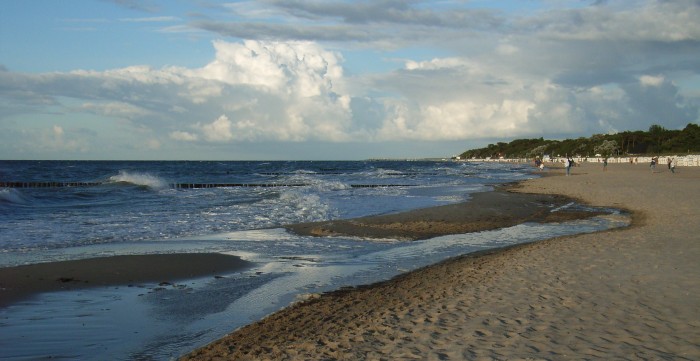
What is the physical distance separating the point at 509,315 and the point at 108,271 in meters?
8.40

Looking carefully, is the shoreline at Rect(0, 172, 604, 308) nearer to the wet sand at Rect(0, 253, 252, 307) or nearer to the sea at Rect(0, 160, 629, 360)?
the wet sand at Rect(0, 253, 252, 307)

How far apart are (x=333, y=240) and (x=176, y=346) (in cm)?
1006

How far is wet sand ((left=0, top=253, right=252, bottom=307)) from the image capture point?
10.8 meters

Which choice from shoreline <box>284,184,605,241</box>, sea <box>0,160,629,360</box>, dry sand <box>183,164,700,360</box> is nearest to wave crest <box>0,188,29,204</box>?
sea <box>0,160,629,360</box>

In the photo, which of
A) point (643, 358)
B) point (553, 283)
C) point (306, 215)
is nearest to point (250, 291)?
point (553, 283)

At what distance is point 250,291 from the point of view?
10.6 meters

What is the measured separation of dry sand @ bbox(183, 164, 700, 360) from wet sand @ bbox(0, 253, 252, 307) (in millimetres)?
3982

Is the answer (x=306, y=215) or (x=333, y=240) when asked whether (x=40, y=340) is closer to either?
(x=333, y=240)

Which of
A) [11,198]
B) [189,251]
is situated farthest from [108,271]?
[11,198]

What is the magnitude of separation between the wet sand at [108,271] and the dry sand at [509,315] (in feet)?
13.1

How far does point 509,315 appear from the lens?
25.8ft

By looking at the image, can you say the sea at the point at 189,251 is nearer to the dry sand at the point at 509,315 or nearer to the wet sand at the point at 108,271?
the wet sand at the point at 108,271

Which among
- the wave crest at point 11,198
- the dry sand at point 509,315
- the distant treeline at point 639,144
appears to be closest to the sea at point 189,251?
the dry sand at point 509,315

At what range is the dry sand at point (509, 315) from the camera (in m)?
6.52
